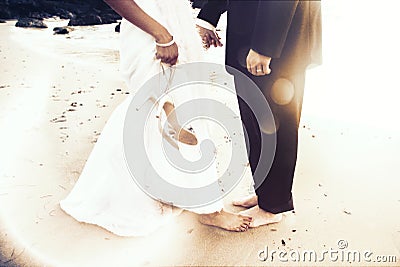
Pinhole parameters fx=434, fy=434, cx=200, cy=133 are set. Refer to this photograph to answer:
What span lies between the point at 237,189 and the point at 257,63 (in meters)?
1.07

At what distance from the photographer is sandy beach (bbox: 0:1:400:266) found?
2105 mm

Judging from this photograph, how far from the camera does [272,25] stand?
1729mm

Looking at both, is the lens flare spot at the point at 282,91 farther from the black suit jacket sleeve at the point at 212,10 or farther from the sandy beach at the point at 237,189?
the sandy beach at the point at 237,189

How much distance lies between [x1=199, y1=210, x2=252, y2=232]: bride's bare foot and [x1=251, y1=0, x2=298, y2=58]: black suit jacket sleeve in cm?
92

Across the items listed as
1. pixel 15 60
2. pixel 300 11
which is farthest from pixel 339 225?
pixel 15 60

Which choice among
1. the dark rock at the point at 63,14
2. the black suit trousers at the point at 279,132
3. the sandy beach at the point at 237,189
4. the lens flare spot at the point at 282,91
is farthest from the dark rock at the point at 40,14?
the lens flare spot at the point at 282,91

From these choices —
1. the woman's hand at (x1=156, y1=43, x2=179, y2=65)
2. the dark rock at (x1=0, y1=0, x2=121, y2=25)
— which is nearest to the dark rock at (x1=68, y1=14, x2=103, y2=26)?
the dark rock at (x1=0, y1=0, x2=121, y2=25)

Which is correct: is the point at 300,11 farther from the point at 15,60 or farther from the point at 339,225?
the point at 15,60

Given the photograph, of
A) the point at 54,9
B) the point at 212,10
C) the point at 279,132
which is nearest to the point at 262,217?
the point at 279,132

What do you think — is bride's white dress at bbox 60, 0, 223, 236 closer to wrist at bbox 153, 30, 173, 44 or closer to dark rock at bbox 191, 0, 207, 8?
wrist at bbox 153, 30, 173, 44

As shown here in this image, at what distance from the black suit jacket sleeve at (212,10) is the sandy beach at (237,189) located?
3.45 ft

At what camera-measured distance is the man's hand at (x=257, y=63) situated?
6.02ft

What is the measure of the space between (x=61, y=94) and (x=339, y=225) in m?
2.98

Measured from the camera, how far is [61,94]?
4.23m
